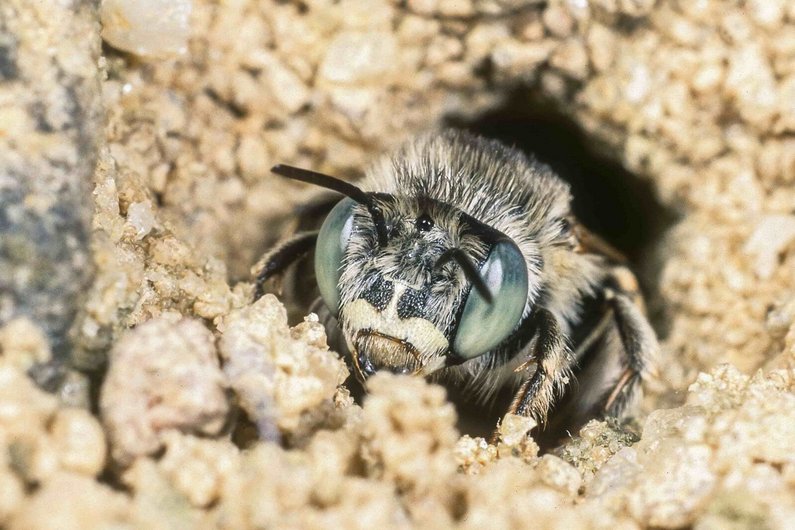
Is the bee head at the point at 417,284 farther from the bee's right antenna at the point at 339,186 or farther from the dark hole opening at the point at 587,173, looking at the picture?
the dark hole opening at the point at 587,173

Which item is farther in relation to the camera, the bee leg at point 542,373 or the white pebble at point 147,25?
the white pebble at point 147,25

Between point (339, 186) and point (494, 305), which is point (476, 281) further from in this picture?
point (339, 186)

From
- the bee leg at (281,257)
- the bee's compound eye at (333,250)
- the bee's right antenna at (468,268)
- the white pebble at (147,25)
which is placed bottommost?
the bee leg at (281,257)

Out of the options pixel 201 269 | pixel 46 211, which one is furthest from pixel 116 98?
pixel 46 211

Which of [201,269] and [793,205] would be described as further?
[793,205]

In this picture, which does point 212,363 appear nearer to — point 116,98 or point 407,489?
point 407,489

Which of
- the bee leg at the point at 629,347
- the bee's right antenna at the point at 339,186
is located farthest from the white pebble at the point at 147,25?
the bee leg at the point at 629,347


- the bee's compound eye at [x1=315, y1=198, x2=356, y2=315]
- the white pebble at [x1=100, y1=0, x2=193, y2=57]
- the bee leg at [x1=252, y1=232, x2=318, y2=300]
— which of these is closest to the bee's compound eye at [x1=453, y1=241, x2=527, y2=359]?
the bee's compound eye at [x1=315, y1=198, x2=356, y2=315]
